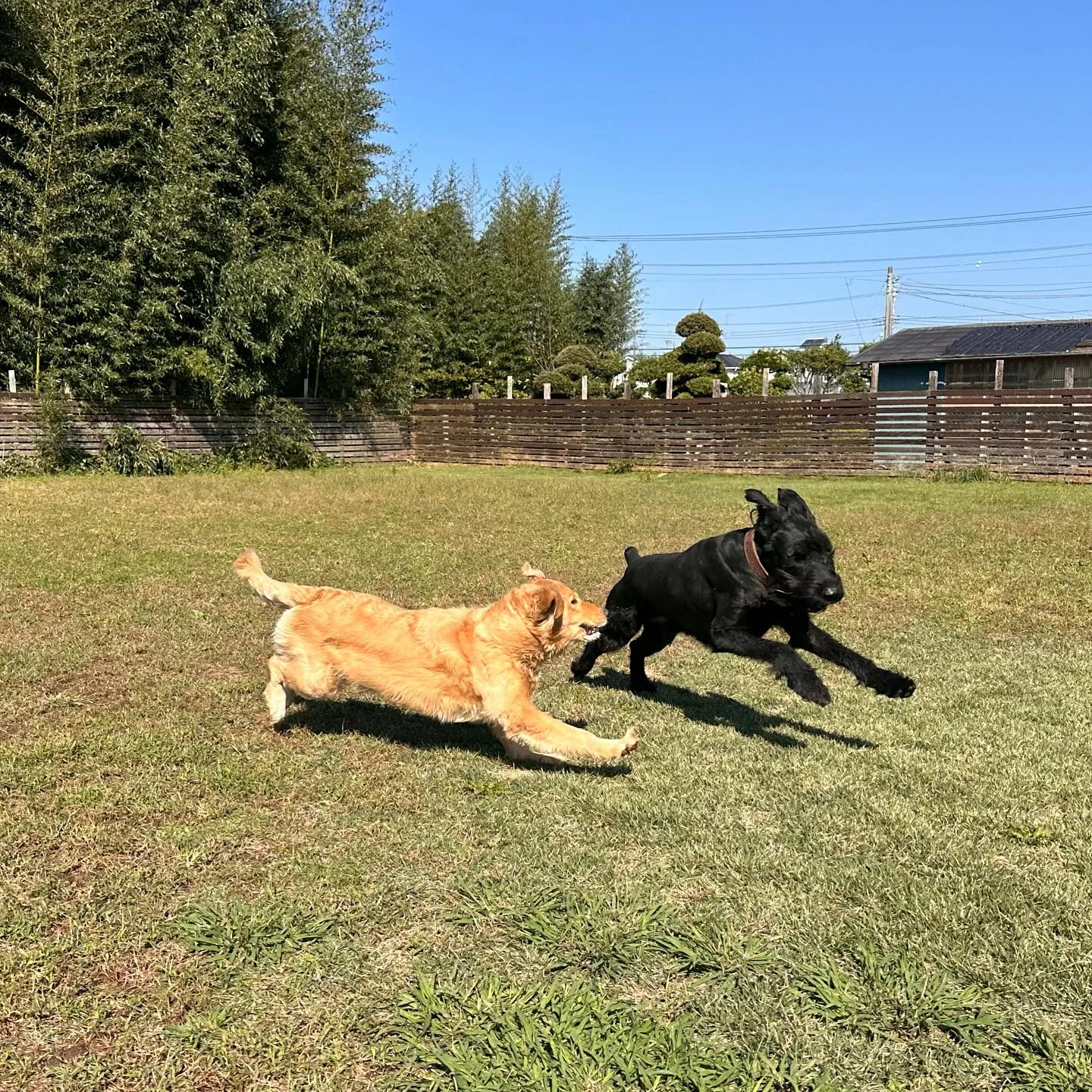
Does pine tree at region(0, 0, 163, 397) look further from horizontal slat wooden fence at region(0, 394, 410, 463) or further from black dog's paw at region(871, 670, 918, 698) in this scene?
black dog's paw at region(871, 670, 918, 698)

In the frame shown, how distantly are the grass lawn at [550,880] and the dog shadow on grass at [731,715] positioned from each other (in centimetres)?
3

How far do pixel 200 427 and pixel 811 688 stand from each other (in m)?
20.2

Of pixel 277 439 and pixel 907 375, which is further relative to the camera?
pixel 907 375

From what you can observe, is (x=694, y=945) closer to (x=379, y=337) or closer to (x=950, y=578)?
(x=950, y=578)

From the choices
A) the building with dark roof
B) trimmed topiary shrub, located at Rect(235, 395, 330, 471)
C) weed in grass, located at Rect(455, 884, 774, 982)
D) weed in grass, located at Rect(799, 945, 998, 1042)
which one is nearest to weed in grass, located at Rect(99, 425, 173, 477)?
trimmed topiary shrub, located at Rect(235, 395, 330, 471)

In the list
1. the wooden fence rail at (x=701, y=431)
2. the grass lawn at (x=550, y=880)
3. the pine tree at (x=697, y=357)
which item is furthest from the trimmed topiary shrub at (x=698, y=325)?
the grass lawn at (x=550, y=880)

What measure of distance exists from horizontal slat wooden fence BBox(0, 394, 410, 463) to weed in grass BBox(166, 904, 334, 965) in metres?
18.9

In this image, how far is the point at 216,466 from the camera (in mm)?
21062

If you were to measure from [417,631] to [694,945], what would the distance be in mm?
1907

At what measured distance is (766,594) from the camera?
14.0 ft

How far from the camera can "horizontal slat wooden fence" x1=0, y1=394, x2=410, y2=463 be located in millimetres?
18281

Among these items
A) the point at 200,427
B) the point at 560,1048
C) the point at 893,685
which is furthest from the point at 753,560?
the point at 200,427

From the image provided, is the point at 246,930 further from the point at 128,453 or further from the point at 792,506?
the point at 128,453

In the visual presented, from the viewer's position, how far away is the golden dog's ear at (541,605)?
3.74m
